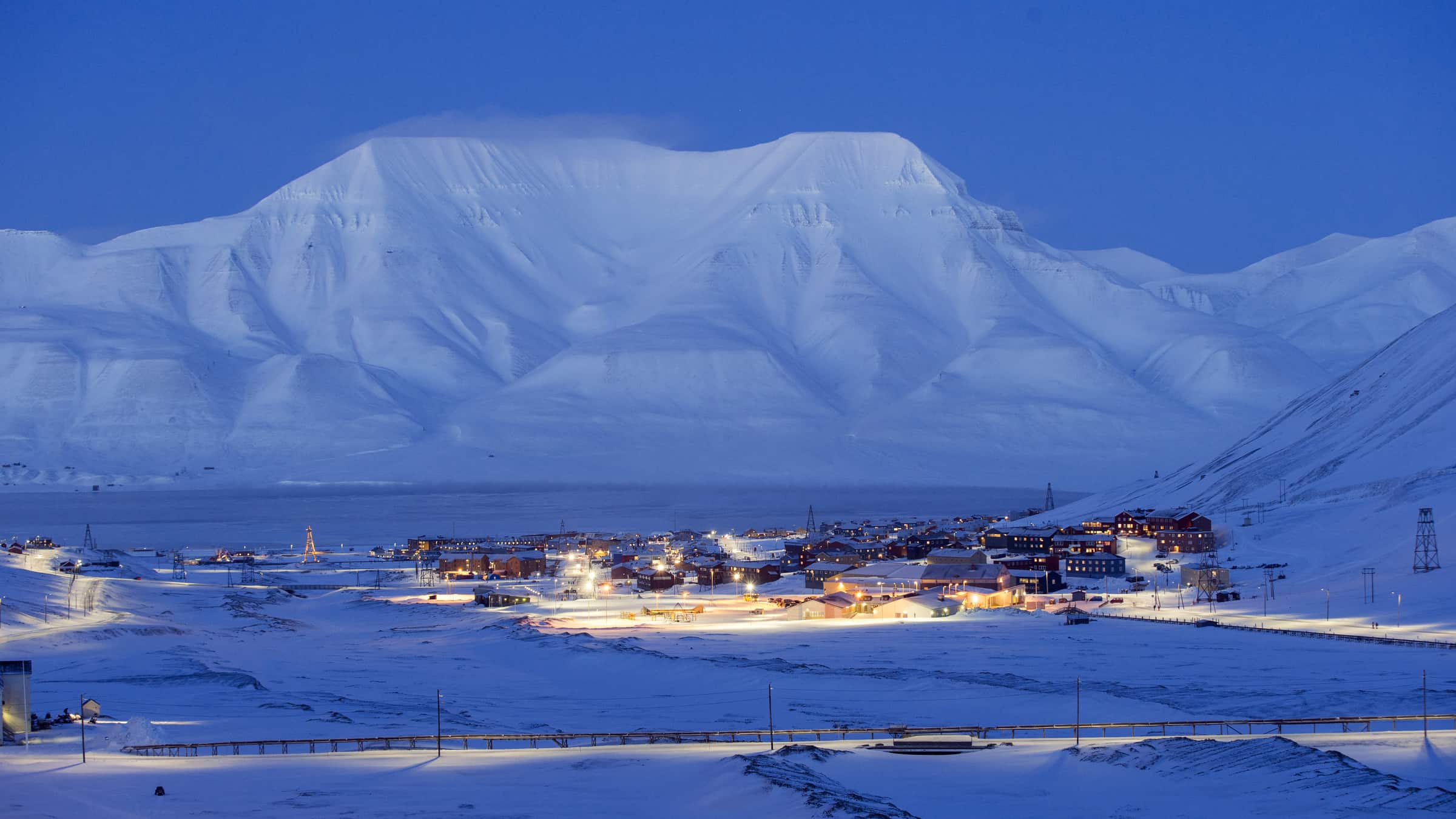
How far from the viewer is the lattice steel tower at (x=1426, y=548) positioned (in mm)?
60969

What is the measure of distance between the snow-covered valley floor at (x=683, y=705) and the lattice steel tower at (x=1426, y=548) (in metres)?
13.6

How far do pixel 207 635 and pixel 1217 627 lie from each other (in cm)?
3589

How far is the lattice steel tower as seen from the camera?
61.0 meters

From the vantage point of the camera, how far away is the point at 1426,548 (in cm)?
6028

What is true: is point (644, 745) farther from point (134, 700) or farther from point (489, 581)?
point (489, 581)

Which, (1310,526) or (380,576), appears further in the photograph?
(380,576)

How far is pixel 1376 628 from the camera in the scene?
2031 inches

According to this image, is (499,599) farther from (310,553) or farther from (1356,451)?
(1356,451)

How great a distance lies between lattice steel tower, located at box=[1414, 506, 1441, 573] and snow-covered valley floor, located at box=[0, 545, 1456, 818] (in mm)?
13561

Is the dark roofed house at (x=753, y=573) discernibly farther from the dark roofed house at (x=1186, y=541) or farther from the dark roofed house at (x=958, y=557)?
the dark roofed house at (x=1186, y=541)

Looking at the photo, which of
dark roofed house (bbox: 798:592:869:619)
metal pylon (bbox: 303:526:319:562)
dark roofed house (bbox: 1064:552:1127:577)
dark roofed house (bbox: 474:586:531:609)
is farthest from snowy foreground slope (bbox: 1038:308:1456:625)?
metal pylon (bbox: 303:526:319:562)

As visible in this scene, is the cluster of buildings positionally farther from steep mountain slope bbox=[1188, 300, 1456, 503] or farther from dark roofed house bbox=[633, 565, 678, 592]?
steep mountain slope bbox=[1188, 300, 1456, 503]

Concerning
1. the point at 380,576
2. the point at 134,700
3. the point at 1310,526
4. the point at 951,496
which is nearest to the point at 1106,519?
the point at 1310,526

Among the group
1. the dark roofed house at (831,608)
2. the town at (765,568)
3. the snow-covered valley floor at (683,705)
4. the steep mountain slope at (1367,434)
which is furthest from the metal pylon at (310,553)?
the steep mountain slope at (1367,434)
